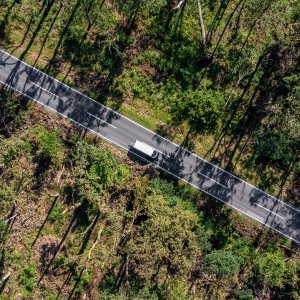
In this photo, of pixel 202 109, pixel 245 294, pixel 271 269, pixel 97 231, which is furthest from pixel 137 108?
pixel 245 294

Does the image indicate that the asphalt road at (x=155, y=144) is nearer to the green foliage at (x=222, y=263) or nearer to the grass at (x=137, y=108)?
the grass at (x=137, y=108)

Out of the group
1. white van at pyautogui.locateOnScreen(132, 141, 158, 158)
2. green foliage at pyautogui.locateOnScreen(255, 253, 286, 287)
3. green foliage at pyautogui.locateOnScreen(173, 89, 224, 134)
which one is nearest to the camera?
green foliage at pyautogui.locateOnScreen(173, 89, 224, 134)

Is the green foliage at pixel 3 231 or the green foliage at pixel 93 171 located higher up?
the green foliage at pixel 93 171

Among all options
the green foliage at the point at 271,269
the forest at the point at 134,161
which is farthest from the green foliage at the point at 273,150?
the green foliage at the point at 271,269

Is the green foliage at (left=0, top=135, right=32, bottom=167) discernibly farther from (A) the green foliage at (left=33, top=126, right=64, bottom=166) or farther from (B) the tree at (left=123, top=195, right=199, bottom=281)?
(B) the tree at (left=123, top=195, right=199, bottom=281)

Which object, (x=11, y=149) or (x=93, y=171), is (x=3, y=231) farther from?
(x=93, y=171)

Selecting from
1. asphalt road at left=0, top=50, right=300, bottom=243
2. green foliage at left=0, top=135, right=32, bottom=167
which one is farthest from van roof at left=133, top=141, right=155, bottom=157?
green foliage at left=0, top=135, right=32, bottom=167
